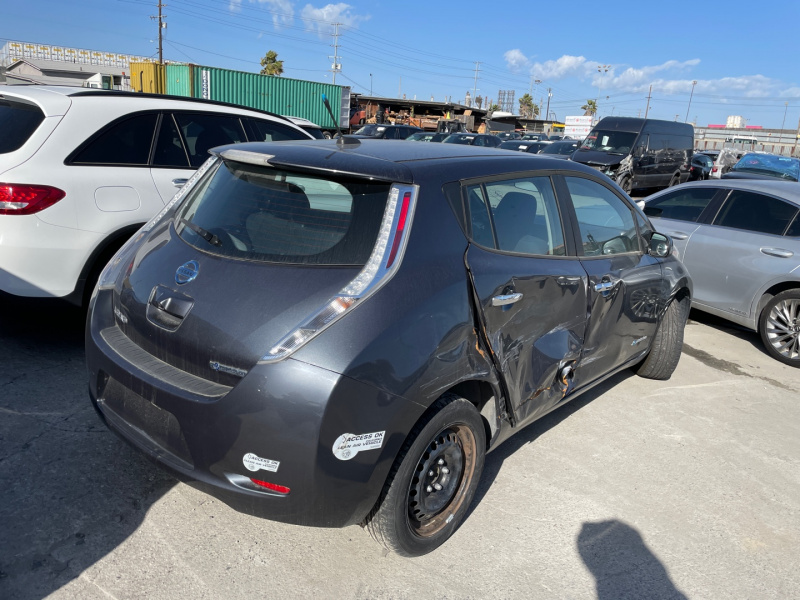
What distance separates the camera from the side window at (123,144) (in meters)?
4.29

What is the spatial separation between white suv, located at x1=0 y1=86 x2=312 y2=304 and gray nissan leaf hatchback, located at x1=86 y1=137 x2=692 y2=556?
1259 millimetres

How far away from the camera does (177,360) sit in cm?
248

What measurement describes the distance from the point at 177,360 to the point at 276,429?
1.87 feet

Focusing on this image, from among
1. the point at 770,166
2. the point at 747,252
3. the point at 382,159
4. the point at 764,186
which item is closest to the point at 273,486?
the point at 382,159

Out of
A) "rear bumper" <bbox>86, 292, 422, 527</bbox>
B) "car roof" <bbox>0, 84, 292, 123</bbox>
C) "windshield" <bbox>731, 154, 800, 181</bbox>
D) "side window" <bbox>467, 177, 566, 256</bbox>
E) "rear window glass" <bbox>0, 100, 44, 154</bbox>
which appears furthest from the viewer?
"windshield" <bbox>731, 154, 800, 181</bbox>

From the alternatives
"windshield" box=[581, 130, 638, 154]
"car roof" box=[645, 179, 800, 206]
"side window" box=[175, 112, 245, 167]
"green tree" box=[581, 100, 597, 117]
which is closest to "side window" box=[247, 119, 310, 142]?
"side window" box=[175, 112, 245, 167]

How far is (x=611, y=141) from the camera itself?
57.9 ft

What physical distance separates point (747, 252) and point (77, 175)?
5.83m

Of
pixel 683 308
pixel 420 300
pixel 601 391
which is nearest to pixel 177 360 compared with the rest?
pixel 420 300

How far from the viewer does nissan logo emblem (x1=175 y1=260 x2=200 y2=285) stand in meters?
2.56

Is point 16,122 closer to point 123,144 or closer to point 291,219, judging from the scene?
point 123,144

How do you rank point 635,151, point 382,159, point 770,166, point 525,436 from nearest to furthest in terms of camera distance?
point 382,159
point 525,436
point 770,166
point 635,151

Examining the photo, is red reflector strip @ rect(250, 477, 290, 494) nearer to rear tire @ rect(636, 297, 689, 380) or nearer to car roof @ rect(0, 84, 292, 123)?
car roof @ rect(0, 84, 292, 123)

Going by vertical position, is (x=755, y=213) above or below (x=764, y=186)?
below
